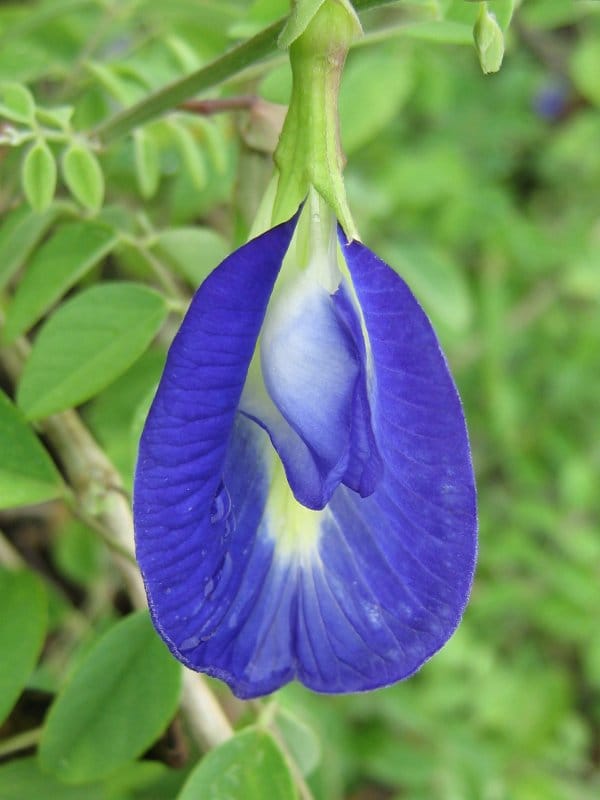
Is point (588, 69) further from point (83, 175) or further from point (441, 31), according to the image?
point (83, 175)

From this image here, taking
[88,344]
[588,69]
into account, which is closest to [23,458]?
[88,344]

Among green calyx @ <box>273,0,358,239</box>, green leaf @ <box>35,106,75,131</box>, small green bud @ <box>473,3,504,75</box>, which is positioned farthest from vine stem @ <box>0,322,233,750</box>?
small green bud @ <box>473,3,504,75</box>

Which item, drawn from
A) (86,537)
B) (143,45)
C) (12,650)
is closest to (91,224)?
(12,650)

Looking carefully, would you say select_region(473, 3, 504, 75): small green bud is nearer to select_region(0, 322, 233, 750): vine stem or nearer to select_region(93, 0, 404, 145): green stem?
select_region(93, 0, 404, 145): green stem

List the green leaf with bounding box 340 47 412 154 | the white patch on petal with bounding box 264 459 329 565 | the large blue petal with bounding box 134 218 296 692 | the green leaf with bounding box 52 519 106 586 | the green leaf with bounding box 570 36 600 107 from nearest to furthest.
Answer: the large blue petal with bounding box 134 218 296 692, the white patch on petal with bounding box 264 459 329 565, the green leaf with bounding box 340 47 412 154, the green leaf with bounding box 52 519 106 586, the green leaf with bounding box 570 36 600 107

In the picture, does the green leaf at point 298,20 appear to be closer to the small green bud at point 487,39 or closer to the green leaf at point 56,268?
the small green bud at point 487,39
